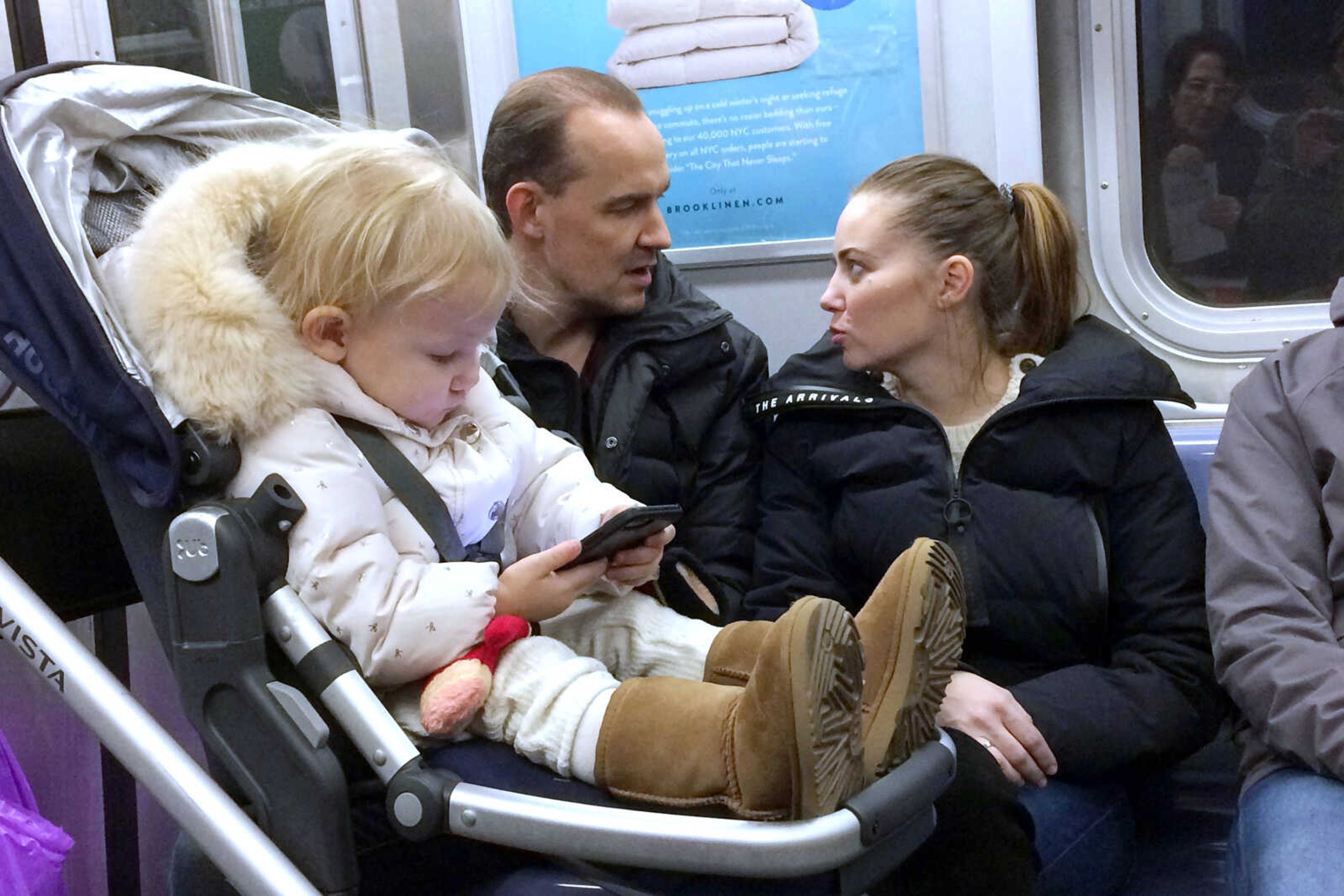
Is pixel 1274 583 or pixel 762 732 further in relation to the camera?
pixel 1274 583

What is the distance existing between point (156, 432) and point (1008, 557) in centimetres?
134

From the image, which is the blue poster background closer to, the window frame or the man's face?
the window frame

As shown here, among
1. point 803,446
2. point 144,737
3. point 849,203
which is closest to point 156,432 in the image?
point 144,737

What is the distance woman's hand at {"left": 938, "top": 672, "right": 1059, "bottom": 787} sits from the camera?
1910mm

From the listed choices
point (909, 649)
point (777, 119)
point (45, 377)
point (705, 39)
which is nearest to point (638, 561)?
point (909, 649)

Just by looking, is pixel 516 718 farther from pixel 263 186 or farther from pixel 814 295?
pixel 814 295

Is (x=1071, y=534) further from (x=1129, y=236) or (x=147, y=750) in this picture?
(x=147, y=750)

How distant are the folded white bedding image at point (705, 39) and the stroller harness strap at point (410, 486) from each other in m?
1.62

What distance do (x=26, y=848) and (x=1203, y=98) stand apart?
2637mm

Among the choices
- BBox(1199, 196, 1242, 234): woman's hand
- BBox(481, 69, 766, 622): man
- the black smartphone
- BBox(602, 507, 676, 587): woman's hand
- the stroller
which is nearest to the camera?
the stroller

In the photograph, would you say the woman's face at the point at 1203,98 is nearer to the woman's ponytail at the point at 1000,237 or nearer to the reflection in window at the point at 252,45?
the woman's ponytail at the point at 1000,237

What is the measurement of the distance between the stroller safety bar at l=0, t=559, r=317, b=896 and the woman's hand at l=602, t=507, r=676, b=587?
549 millimetres

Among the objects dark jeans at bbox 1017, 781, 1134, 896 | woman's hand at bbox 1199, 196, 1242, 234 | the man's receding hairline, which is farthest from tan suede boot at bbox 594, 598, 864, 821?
woman's hand at bbox 1199, 196, 1242, 234

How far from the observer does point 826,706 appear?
4.12 feet
